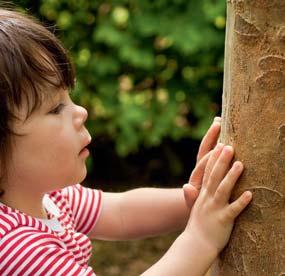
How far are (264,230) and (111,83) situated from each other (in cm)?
290

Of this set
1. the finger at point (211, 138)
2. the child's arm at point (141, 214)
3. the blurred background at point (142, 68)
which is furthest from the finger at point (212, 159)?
the blurred background at point (142, 68)

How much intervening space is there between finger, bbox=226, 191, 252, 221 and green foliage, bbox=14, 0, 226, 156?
2614 mm

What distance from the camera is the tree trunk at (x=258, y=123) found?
1.49 meters

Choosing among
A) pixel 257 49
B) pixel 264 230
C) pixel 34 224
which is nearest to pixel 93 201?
pixel 34 224

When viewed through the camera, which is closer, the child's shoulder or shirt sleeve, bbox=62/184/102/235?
the child's shoulder

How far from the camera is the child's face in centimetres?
172

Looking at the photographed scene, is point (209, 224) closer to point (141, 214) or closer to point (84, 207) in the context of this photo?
point (141, 214)

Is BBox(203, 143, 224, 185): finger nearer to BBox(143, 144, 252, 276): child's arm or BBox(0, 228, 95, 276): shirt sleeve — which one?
BBox(143, 144, 252, 276): child's arm

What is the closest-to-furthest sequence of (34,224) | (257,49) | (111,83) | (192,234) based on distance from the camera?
(257,49)
(192,234)
(34,224)
(111,83)

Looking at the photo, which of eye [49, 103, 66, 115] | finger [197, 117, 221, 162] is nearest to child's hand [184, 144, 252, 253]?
finger [197, 117, 221, 162]

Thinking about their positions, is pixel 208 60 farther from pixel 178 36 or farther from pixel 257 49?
pixel 257 49

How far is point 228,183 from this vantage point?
1.58m

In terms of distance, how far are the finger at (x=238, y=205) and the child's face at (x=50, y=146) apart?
0.40m

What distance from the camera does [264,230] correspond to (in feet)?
5.20
